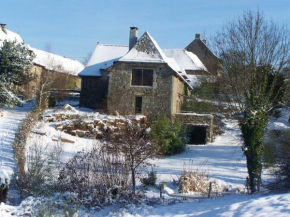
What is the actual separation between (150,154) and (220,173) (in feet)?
22.0

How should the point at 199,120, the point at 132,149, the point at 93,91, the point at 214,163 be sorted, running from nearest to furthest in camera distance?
1. the point at 132,149
2. the point at 214,163
3. the point at 199,120
4. the point at 93,91

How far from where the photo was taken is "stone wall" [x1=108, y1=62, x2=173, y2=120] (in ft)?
88.1

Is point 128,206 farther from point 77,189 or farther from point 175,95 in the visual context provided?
point 175,95

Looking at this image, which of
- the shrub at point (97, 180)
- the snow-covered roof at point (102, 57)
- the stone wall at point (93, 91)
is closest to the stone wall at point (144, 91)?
the stone wall at point (93, 91)

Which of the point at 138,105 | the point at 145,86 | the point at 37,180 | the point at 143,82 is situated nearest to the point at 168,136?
the point at 138,105

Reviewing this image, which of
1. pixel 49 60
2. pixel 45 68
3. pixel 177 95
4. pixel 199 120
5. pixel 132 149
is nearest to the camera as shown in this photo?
pixel 132 149

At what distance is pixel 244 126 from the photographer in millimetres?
13047

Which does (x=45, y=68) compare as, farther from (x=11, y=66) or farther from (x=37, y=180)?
(x=37, y=180)

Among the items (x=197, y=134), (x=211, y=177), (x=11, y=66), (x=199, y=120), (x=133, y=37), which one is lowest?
(x=211, y=177)

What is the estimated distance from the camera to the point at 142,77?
27.2m

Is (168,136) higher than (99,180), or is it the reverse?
(168,136)

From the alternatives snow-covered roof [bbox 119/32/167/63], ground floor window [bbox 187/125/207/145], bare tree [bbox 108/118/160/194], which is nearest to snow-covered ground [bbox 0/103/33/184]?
bare tree [bbox 108/118/160/194]

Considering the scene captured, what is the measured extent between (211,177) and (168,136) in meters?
7.12

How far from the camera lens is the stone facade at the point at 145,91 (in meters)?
26.9
